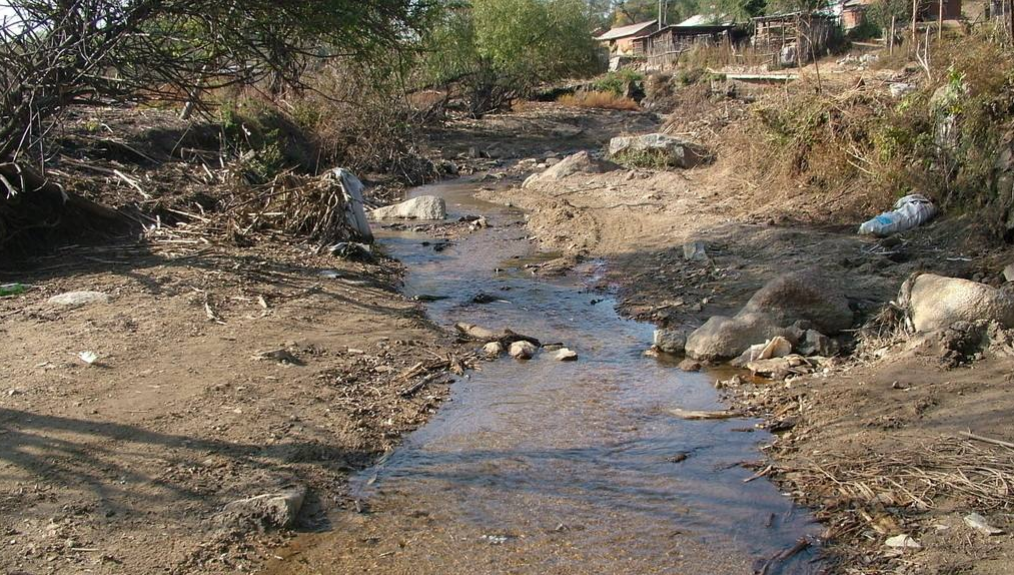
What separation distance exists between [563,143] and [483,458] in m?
21.2

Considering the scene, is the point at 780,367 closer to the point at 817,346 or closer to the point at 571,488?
the point at 817,346

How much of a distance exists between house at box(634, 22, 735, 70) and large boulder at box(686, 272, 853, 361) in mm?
33725

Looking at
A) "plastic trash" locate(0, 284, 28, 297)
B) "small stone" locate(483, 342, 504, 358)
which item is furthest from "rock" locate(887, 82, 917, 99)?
"plastic trash" locate(0, 284, 28, 297)

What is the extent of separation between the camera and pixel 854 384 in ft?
21.2

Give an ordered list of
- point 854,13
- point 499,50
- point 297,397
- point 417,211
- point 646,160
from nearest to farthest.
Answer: point 297,397 → point 417,211 → point 646,160 → point 499,50 → point 854,13

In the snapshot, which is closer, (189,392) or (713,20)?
(189,392)

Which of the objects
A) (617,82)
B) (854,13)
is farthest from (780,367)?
(854,13)

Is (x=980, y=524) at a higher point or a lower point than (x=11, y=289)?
lower

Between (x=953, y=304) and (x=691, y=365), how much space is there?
1987mm

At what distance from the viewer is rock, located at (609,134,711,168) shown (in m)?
16.5

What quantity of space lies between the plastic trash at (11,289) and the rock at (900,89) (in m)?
9.98

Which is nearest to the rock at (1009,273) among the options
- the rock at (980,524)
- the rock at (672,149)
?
the rock at (980,524)

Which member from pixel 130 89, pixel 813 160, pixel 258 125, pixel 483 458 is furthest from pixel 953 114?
pixel 258 125

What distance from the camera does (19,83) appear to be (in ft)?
23.9
